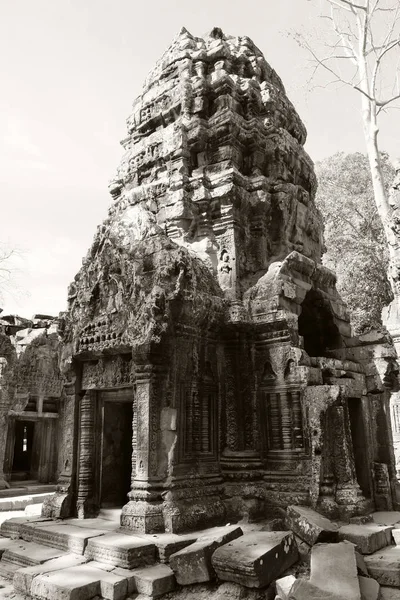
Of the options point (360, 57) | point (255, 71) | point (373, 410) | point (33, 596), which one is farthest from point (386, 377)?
point (360, 57)

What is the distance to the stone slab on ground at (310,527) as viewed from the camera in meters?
4.73

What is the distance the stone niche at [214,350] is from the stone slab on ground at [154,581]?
0.75 metres

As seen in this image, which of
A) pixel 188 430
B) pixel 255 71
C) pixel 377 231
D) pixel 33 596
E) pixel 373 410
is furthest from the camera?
pixel 377 231

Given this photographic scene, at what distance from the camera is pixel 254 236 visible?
835 centimetres

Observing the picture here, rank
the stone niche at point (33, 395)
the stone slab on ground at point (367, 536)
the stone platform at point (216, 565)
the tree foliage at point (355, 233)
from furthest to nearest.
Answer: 1. the tree foliage at point (355, 233)
2. the stone niche at point (33, 395)
3. the stone slab on ground at point (367, 536)
4. the stone platform at point (216, 565)

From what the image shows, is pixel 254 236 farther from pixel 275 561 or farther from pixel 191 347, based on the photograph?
pixel 275 561

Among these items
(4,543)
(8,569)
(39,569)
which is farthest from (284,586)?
(4,543)

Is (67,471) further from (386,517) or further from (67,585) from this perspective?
(386,517)

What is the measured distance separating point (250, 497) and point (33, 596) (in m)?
2.92

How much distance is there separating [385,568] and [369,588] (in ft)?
1.42

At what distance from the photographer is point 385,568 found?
4.46 m

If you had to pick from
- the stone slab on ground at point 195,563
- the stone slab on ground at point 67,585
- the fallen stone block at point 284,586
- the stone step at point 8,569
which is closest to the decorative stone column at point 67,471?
the stone step at point 8,569

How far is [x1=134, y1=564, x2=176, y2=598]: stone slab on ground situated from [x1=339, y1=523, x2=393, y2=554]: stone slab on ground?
6.05 ft

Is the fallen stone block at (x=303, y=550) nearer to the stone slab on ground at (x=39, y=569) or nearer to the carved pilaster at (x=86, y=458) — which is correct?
the stone slab on ground at (x=39, y=569)
